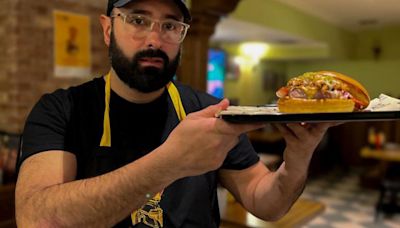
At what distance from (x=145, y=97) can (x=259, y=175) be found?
1.29 feet

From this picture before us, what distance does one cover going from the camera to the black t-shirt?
3.16 feet

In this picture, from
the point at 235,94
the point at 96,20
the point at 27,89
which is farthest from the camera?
the point at 235,94

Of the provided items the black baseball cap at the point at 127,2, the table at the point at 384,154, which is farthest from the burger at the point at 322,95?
the table at the point at 384,154

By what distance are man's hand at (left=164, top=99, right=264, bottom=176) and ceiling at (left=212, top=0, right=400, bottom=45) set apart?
3551 mm

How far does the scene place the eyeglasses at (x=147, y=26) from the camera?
0.94 metres

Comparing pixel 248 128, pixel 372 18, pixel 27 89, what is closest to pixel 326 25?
pixel 372 18

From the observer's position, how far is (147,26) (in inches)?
36.9

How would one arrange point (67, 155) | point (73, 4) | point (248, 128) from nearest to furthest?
1. point (248, 128)
2. point (67, 155)
3. point (73, 4)

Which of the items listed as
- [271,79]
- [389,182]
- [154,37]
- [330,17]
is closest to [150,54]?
[154,37]

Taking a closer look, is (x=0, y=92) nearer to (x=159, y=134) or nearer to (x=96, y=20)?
(x=96, y=20)

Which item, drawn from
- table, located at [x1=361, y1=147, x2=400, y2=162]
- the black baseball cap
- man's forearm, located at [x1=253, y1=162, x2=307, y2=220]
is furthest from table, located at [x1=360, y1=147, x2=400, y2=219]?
the black baseball cap

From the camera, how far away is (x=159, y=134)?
40.9 inches

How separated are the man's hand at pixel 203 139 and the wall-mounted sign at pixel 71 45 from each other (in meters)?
2.61

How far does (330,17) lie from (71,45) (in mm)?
4250
